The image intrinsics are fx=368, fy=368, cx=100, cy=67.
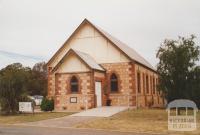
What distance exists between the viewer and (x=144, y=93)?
4119 centimetres

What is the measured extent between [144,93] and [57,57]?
10564 mm

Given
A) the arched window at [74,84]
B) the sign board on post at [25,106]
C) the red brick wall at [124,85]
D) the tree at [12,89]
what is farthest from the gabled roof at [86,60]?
the sign board on post at [25,106]

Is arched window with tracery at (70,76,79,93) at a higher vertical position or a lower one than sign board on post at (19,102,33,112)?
higher

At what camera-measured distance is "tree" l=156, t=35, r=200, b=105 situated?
82.0 ft

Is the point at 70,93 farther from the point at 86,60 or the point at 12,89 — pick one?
the point at 12,89

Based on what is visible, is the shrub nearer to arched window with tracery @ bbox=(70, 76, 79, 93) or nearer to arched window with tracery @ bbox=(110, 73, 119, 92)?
arched window with tracery @ bbox=(70, 76, 79, 93)

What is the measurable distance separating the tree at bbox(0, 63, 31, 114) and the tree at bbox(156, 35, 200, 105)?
12.1 metres

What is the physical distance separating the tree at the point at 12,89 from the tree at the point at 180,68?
12.1 m

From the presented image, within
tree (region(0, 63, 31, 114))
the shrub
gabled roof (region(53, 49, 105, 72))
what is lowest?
the shrub

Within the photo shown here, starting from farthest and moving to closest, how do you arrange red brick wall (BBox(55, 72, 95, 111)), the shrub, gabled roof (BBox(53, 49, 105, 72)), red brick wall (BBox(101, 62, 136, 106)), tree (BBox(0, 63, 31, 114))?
1. red brick wall (BBox(101, 62, 136, 106))
2. gabled roof (BBox(53, 49, 105, 72))
3. red brick wall (BBox(55, 72, 95, 111))
4. the shrub
5. tree (BBox(0, 63, 31, 114))

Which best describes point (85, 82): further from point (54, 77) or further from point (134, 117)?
point (134, 117)

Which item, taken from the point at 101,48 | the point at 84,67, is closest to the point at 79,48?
the point at 101,48

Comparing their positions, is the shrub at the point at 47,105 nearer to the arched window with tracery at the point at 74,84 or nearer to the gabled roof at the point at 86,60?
the arched window with tracery at the point at 74,84

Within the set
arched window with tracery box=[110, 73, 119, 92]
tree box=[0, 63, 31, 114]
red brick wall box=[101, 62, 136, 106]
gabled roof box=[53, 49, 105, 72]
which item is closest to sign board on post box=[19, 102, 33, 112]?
tree box=[0, 63, 31, 114]
